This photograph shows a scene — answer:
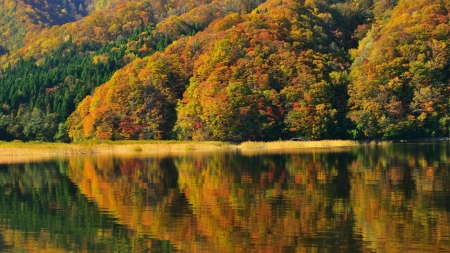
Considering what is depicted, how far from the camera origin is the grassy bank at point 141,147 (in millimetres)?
94562

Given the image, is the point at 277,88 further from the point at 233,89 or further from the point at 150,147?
the point at 150,147

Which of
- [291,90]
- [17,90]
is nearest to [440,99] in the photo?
[291,90]

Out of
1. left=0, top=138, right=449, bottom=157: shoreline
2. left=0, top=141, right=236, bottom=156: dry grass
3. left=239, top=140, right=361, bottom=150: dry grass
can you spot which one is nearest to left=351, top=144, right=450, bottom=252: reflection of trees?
left=239, top=140, right=361, bottom=150: dry grass

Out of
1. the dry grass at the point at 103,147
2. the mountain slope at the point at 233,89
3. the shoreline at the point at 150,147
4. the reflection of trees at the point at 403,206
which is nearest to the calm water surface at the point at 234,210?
the reflection of trees at the point at 403,206

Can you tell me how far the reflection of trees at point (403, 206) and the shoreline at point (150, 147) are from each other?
4609 centimetres

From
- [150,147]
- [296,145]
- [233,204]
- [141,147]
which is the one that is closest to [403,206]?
[233,204]

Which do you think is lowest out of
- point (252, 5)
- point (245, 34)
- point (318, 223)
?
point (318, 223)

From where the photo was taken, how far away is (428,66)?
372 feet

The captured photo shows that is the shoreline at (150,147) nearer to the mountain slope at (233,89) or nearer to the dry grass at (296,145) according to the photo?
the dry grass at (296,145)

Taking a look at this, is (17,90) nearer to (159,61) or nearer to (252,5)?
(159,61)

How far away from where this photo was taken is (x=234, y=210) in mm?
32094

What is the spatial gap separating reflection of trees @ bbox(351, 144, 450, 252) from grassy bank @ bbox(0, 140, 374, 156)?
46486 millimetres

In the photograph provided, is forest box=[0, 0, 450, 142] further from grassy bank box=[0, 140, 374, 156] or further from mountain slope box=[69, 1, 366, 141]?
grassy bank box=[0, 140, 374, 156]

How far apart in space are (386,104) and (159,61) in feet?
148
